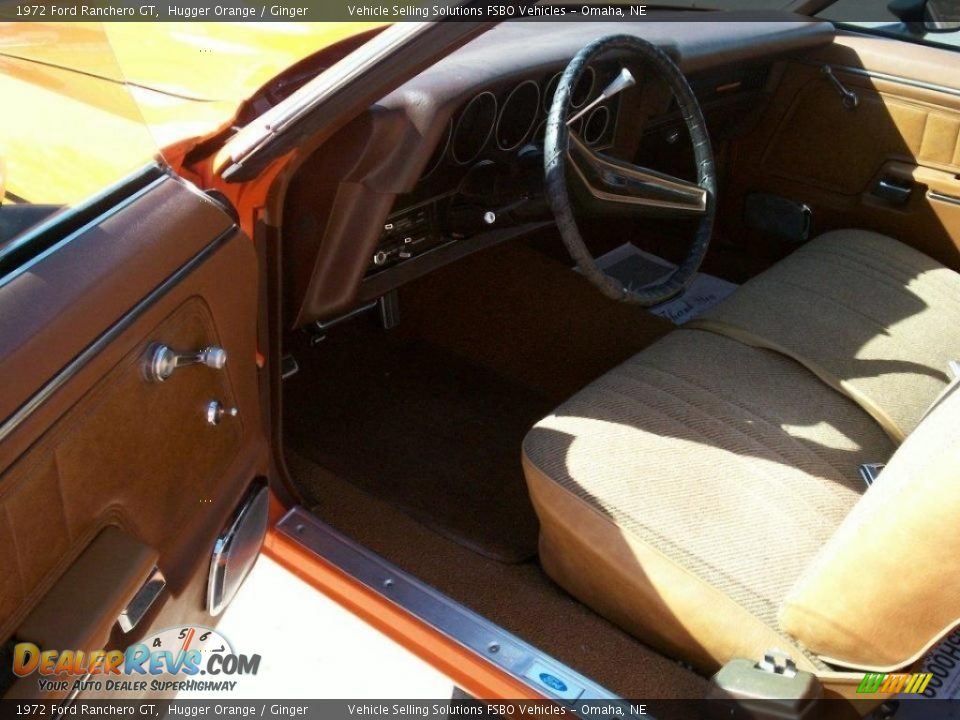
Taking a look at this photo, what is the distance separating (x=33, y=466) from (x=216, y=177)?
519 mm

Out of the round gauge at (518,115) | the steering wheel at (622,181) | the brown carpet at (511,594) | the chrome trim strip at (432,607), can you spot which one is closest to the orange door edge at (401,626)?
the chrome trim strip at (432,607)

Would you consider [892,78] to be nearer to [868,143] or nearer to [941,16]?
[868,143]

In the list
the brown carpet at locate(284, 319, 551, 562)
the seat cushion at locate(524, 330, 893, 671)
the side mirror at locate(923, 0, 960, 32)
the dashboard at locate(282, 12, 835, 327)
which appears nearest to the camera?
the seat cushion at locate(524, 330, 893, 671)

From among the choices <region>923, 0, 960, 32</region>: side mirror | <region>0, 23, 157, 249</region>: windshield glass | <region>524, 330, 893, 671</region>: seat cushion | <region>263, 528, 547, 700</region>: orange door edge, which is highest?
<region>0, 23, 157, 249</region>: windshield glass

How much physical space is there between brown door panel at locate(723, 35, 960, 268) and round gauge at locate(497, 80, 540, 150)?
1188mm

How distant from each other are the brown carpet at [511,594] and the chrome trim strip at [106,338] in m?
0.70

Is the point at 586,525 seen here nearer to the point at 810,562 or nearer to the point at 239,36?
the point at 810,562

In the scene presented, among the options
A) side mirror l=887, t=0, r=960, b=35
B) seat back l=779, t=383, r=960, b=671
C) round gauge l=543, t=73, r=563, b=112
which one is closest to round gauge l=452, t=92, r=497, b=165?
round gauge l=543, t=73, r=563, b=112

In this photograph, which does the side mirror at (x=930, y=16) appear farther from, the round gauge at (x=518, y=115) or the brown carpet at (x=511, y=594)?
the brown carpet at (x=511, y=594)

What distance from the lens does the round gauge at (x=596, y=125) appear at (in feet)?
6.72

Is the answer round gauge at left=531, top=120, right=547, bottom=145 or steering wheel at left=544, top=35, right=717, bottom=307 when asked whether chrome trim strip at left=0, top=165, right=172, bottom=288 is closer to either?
steering wheel at left=544, top=35, right=717, bottom=307

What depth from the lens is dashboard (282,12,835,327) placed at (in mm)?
1475

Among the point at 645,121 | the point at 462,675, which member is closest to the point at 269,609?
the point at 462,675

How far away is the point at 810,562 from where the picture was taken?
127 centimetres
